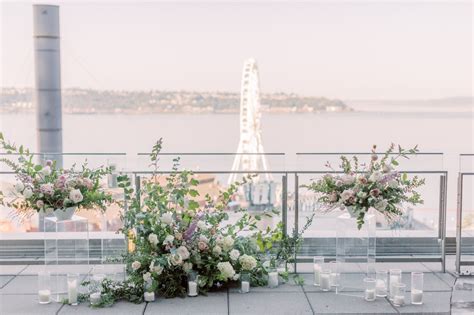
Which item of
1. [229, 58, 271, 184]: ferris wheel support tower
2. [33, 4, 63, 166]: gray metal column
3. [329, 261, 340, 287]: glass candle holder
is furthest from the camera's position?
[229, 58, 271, 184]: ferris wheel support tower

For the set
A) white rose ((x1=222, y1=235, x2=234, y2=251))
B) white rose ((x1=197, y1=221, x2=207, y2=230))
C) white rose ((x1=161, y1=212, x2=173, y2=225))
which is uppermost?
white rose ((x1=161, y1=212, x2=173, y2=225))

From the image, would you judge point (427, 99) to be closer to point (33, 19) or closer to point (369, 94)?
point (369, 94)

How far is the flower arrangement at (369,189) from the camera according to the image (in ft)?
13.5

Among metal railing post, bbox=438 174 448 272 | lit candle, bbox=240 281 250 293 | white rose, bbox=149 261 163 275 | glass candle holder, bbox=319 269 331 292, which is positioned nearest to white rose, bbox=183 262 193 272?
white rose, bbox=149 261 163 275

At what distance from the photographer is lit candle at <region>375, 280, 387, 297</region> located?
13.7 feet

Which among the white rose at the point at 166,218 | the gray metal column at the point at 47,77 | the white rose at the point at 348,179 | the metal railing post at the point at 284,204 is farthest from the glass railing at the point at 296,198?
the gray metal column at the point at 47,77

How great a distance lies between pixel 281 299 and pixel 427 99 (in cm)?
2586

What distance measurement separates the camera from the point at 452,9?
28.3 metres

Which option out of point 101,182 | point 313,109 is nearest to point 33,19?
point 101,182

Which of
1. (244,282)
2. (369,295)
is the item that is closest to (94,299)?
(244,282)

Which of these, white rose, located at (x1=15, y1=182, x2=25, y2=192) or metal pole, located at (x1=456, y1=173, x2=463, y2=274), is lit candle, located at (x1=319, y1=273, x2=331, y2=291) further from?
white rose, located at (x1=15, y1=182, x2=25, y2=192)

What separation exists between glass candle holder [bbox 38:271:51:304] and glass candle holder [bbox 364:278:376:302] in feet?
6.66

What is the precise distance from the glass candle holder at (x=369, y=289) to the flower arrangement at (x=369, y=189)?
1.18 ft

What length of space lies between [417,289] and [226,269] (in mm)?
1217
